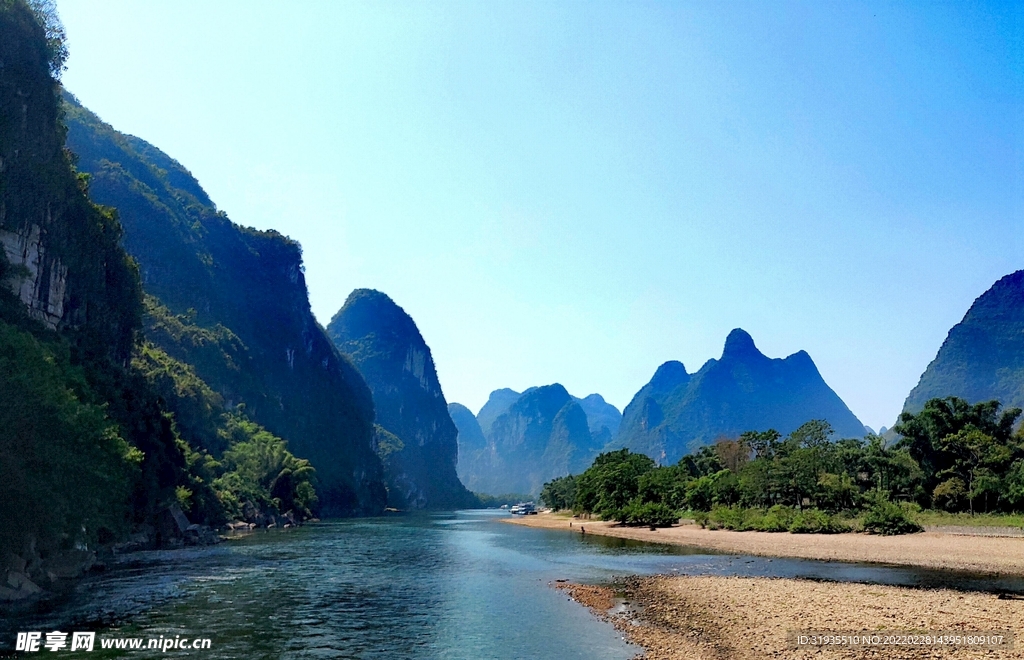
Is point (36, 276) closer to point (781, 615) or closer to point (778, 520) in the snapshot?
point (781, 615)

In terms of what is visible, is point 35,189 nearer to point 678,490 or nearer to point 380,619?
point 380,619

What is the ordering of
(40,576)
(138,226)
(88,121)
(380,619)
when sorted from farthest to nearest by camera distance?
(88,121), (138,226), (40,576), (380,619)

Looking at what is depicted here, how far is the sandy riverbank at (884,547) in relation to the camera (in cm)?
4066

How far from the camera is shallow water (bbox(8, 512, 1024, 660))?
77.7 ft

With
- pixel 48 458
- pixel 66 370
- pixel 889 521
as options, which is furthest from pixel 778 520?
pixel 66 370

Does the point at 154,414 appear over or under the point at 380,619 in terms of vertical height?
over

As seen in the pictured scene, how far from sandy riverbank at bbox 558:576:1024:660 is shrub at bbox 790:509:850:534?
3760 centimetres

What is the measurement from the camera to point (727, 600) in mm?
29250

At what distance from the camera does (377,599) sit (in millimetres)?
34062

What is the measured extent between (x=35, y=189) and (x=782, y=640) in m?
76.4

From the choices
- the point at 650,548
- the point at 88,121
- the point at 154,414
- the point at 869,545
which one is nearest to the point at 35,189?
the point at 154,414

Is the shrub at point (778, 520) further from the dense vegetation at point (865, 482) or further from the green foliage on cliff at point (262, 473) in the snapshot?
the green foliage on cliff at point (262, 473)

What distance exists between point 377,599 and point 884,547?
4249 centimetres

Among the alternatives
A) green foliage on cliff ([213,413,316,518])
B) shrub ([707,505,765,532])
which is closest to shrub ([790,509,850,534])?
shrub ([707,505,765,532])
